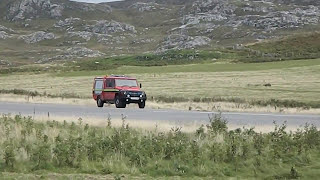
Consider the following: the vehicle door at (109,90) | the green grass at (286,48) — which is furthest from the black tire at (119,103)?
the green grass at (286,48)

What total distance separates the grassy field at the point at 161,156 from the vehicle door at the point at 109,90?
19.8 m

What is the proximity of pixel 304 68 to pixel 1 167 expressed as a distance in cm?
7015

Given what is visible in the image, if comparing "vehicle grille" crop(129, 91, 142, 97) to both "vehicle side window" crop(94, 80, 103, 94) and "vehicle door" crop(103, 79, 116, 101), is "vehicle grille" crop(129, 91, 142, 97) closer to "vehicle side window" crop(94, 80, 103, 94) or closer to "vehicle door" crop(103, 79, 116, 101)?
"vehicle door" crop(103, 79, 116, 101)

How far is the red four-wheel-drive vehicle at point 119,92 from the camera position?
116 feet

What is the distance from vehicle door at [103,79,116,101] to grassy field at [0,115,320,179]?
64.9 ft

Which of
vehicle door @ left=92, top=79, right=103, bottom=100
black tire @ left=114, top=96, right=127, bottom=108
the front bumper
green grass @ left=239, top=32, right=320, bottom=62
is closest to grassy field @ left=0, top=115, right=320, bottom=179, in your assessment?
the front bumper

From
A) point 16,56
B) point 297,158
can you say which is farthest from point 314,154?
point 16,56

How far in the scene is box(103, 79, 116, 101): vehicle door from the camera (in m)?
36.3

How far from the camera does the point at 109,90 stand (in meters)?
36.6

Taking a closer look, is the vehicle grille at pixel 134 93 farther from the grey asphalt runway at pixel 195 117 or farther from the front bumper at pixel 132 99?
the grey asphalt runway at pixel 195 117

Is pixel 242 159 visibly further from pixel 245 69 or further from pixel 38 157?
pixel 245 69

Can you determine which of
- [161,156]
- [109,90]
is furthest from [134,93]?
[161,156]

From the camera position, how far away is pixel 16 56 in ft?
647

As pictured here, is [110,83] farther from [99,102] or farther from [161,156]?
[161,156]
